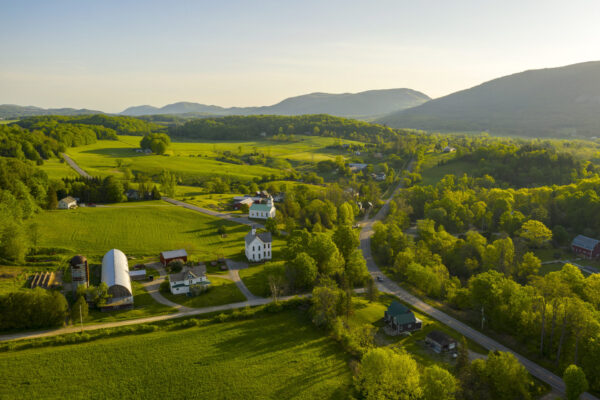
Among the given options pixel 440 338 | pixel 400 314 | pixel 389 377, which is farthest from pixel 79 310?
pixel 440 338

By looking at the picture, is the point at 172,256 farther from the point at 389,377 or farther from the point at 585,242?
the point at 585,242

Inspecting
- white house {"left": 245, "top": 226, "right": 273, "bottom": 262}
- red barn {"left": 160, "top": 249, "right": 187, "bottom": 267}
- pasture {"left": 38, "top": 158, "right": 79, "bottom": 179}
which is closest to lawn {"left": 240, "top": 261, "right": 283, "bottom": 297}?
white house {"left": 245, "top": 226, "right": 273, "bottom": 262}

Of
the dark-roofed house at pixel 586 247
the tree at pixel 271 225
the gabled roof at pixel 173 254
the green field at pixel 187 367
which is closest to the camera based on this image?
the green field at pixel 187 367

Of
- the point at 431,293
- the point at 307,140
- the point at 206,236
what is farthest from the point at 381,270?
the point at 307,140

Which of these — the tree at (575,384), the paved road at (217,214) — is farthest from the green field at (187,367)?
the paved road at (217,214)

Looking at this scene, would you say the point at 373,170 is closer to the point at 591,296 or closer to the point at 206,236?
the point at 206,236

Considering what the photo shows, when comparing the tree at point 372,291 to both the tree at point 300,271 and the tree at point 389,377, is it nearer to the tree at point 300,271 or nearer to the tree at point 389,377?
the tree at point 300,271
